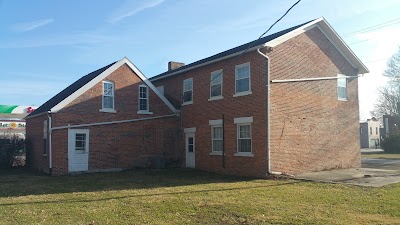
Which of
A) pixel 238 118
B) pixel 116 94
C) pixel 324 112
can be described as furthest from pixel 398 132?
pixel 116 94

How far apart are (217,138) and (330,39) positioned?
8.68 m

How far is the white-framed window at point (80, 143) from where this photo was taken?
831 inches

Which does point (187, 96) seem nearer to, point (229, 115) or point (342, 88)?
point (229, 115)

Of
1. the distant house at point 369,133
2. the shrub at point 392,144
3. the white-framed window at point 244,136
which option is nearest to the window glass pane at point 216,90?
the white-framed window at point 244,136

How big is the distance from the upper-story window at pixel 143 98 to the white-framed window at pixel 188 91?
2398 mm

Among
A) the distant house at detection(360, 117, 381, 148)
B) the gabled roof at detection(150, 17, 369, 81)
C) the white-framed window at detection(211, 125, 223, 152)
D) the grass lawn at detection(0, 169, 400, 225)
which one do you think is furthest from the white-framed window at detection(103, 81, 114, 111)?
the distant house at detection(360, 117, 381, 148)

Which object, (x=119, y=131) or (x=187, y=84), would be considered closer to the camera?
(x=119, y=131)

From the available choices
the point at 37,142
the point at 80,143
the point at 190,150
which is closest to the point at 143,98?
the point at 190,150

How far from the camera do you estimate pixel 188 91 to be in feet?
79.0

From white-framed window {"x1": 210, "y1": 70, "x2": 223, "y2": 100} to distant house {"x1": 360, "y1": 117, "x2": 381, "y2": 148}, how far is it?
59.7 metres

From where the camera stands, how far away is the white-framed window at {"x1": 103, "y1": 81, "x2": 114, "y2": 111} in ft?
73.5

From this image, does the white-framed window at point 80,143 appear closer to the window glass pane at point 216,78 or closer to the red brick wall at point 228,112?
the red brick wall at point 228,112

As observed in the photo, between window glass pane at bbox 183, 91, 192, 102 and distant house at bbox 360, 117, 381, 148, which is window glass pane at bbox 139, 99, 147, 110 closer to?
window glass pane at bbox 183, 91, 192, 102

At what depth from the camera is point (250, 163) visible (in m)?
18.7
